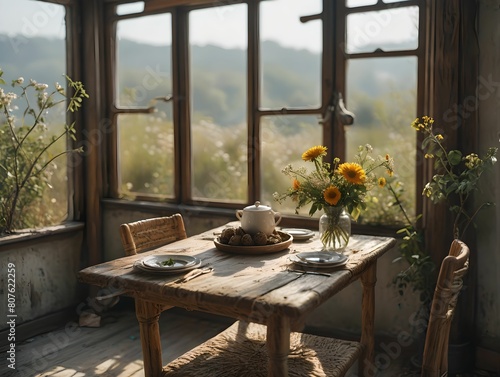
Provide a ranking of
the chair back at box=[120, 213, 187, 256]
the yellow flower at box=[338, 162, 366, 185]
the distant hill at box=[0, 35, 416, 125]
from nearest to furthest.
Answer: the yellow flower at box=[338, 162, 366, 185], the chair back at box=[120, 213, 187, 256], the distant hill at box=[0, 35, 416, 125]

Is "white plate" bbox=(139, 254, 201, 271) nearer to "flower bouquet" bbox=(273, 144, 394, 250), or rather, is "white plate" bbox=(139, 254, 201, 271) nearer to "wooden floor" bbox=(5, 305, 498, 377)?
"flower bouquet" bbox=(273, 144, 394, 250)

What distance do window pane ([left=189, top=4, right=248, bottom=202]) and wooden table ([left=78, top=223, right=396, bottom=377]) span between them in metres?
1.22

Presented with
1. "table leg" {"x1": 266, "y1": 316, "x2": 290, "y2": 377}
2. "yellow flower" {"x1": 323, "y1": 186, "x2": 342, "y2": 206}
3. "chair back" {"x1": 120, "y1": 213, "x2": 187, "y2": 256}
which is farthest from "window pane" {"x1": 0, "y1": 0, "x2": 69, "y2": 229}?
"table leg" {"x1": 266, "y1": 316, "x2": 290, "y2": 377}

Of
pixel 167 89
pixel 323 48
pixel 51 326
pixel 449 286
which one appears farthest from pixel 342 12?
pixel 51 326

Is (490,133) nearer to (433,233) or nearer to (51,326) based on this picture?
(433,233)

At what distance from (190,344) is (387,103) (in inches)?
70.9

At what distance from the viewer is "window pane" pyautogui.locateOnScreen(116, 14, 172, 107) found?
373 cm

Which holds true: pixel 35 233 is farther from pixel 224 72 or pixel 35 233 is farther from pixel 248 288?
pixel 248 288

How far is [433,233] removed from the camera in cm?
283

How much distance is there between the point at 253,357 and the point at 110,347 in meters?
1.51

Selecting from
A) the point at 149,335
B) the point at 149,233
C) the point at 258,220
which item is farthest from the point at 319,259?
the point at 149,233

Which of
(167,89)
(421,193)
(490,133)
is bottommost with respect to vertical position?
(421,193)

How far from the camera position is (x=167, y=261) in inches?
79.8

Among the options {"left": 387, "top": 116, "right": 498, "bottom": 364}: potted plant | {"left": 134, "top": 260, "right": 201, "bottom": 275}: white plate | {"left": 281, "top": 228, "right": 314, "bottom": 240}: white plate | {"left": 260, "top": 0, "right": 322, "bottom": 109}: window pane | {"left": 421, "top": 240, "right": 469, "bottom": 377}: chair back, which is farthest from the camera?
{"left": 260, "top": 0, "right": 322, "bottom": 109}: window pane
